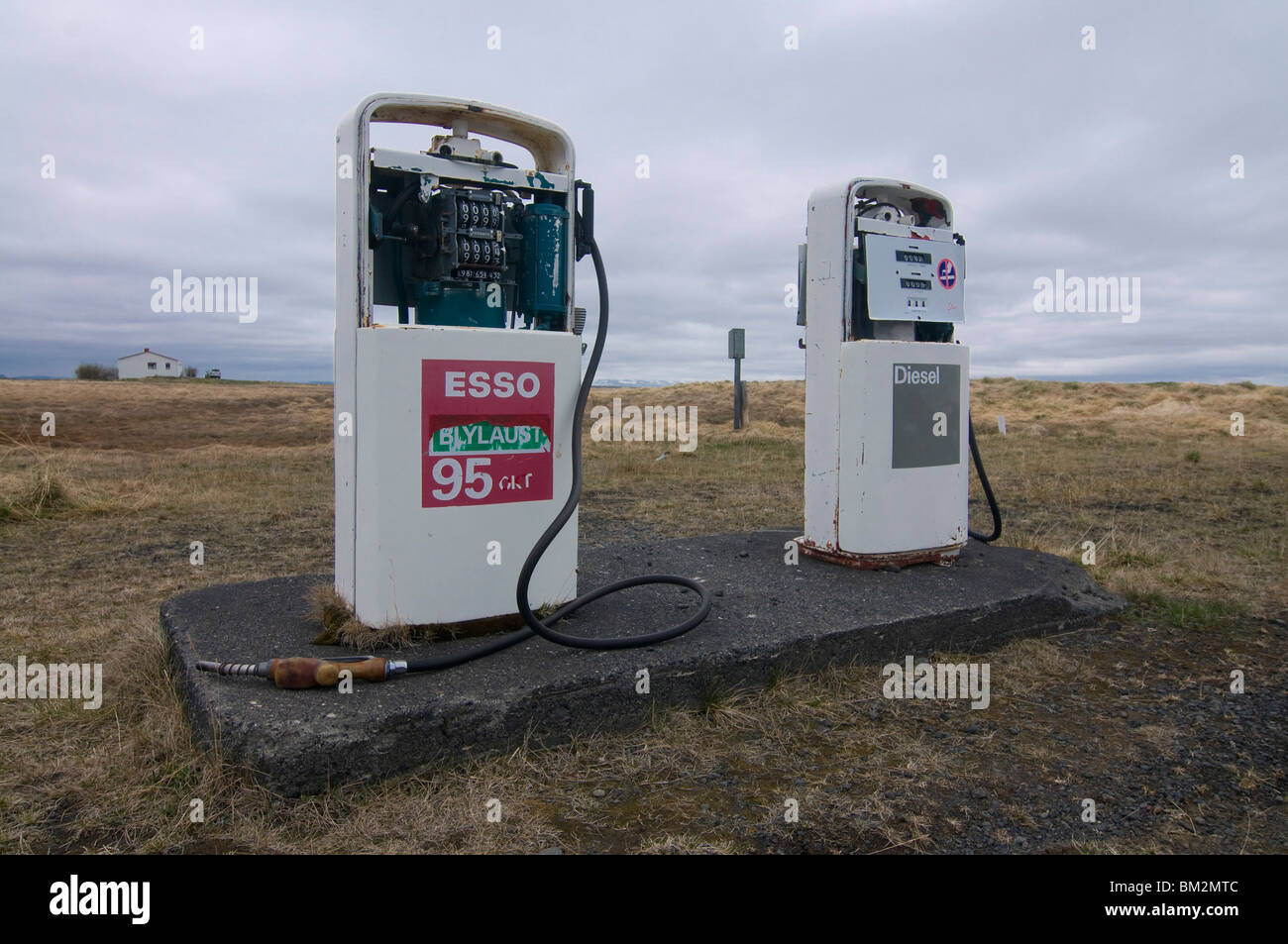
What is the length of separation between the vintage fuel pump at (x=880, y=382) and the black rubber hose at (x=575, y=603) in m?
1.27

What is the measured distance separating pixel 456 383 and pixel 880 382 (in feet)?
7.69

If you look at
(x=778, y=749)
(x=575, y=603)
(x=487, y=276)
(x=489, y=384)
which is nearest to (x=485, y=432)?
(x=489, y=384)

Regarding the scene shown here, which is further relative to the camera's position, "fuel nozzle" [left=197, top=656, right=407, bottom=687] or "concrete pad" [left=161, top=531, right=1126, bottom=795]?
"fuel nozzle" [left=197, top=656, right=407, bottom=687]

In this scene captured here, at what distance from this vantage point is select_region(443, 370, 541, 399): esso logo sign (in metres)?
3.32

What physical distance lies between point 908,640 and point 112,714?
330 cm

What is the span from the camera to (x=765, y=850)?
8.21 feet

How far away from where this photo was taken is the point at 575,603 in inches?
141
